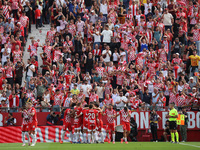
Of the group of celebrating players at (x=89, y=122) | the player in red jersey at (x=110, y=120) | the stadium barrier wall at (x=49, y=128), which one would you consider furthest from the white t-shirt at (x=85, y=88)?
the player in red jersey at (x=110, y=120)

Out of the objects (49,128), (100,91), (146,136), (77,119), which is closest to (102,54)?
(100,91)

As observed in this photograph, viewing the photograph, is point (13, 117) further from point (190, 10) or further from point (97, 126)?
point (190, 10)

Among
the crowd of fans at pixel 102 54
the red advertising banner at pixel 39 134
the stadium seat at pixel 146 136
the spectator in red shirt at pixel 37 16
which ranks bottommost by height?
Result: the stadium seat at pixel 146 136

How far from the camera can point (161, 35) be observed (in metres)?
28.1

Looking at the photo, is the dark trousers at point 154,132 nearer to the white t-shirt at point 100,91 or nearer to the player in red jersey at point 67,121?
the white t-shirt at point 100,91

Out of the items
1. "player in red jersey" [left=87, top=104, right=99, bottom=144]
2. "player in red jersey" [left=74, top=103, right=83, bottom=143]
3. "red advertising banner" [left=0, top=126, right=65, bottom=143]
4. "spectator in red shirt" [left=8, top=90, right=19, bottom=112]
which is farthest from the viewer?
"spectator in red shirt" [left=8, top=90, right=19, bottom=112]

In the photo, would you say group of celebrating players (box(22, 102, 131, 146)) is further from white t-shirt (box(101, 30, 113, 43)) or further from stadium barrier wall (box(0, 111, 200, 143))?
white t-shirt (box(101, 30, 113, 43))

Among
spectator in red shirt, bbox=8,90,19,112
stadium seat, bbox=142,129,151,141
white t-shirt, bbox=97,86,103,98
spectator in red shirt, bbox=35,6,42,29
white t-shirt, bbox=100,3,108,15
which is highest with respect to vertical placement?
white t-shirt, bbox=100,3,108,15

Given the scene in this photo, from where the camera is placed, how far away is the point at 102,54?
26.7m

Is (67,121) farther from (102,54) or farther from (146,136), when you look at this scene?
(102,54)

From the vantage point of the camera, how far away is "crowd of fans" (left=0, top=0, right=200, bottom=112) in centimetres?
2456

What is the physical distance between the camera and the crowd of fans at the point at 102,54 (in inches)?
967

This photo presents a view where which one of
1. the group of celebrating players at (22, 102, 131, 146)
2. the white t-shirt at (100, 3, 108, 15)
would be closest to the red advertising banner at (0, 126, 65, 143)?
the group of celebrating players at (22, 102, 131, 146)

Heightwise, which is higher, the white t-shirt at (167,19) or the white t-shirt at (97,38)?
the white t-shirt at (167,19)
